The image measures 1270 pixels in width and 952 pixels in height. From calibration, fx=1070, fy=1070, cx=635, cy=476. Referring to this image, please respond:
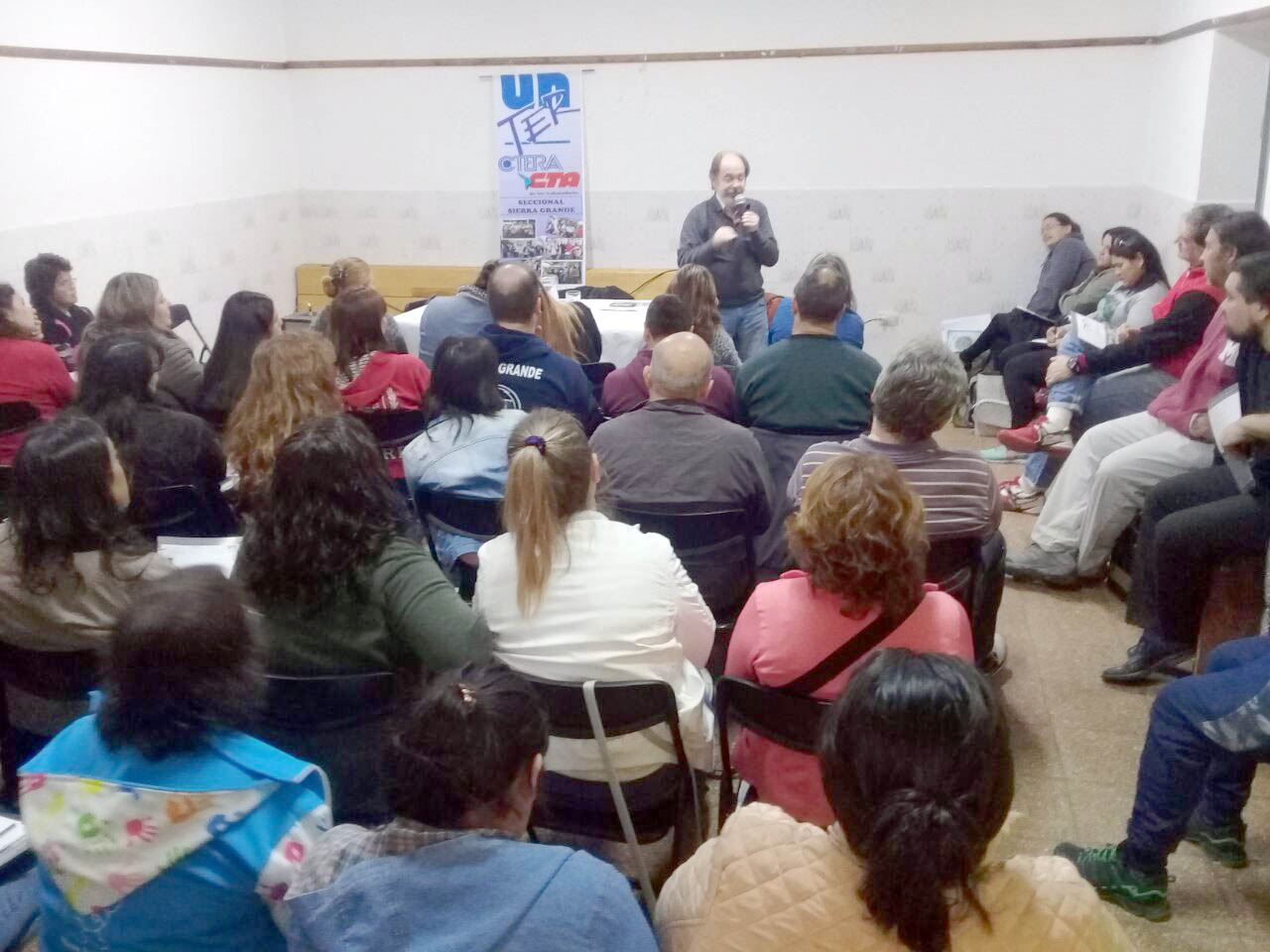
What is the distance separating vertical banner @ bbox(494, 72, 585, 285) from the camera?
6.70 m

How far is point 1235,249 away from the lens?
341 cm

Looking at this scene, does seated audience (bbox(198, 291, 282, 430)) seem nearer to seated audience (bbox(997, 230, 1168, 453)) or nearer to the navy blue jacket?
the navy blue jacket

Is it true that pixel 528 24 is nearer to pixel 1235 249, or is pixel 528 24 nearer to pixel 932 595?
pixel 1235 249

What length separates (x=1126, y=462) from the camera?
345 cm

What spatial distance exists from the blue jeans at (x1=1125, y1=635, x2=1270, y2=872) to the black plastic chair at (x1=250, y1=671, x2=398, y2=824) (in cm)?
147

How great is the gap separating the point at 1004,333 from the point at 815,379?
302 centimetres

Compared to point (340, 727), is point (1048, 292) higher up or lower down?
higher up

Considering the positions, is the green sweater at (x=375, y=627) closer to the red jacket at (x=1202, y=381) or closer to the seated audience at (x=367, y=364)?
the seated audience at (x=367, y=364)

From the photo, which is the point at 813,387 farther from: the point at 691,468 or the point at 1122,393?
the point at 1122,393

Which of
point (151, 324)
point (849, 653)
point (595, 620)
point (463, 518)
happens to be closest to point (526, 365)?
point (463, 518)

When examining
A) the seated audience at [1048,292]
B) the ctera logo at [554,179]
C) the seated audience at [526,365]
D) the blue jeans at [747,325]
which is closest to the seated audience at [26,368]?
the seated audience at [526,365]

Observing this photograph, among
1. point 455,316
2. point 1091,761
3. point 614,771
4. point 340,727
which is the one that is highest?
point 455,316

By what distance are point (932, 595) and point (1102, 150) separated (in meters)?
5.21

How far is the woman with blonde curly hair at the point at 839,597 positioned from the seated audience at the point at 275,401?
1435 mm
